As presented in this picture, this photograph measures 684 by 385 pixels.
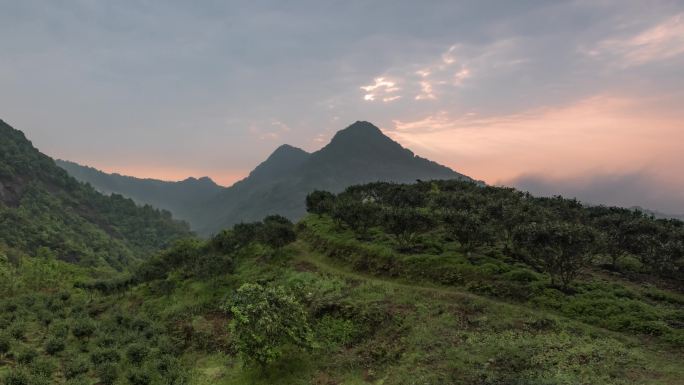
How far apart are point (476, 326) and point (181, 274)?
44459mm

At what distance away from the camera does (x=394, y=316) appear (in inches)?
1214

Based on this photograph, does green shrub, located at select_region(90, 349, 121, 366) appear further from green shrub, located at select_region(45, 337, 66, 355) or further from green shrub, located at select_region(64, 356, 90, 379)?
green shrub, located at select_region(45, 337, 66, 355)

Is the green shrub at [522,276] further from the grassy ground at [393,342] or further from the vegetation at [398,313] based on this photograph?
the grassy ground at [393,342]

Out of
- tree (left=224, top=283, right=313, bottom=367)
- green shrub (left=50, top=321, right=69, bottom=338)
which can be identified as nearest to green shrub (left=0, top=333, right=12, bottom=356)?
green shrub (left=50, top=321, right=69, bottom=338)

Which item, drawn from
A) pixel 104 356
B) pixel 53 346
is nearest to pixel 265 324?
pixel 104 356

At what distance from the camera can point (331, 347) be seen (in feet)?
93.7

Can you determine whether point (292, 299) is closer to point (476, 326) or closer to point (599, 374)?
point (476, 326)

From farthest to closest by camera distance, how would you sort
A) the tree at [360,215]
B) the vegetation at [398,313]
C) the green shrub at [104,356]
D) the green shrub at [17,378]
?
the tree at [360,215], the green shrub at [104,356], the green shrub at [17,378], the vegetation at [398,313]

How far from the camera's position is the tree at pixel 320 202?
69.9 meters

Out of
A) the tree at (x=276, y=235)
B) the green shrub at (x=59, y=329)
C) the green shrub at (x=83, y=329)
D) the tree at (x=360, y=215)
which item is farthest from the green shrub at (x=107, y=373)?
the tree at (x=360, y=215)

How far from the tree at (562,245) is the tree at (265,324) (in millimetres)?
21044

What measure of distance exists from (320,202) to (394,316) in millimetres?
43352

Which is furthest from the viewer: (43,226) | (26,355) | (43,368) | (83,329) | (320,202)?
(43,226)

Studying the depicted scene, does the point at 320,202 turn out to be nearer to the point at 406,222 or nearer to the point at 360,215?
the point at 360,215
